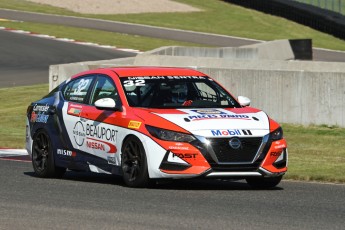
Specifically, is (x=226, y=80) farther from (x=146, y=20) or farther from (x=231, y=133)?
(x=146, y=20)

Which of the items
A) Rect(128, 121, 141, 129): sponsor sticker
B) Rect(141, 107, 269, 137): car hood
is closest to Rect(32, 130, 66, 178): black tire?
Rect(128, 121, 141, 129): sponsor sticker

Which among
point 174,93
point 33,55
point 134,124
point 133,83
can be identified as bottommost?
point 33,55

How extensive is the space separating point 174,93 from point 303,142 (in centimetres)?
683

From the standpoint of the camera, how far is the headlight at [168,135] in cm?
1234

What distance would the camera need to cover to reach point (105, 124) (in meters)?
13.3

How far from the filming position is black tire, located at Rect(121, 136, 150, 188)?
12578mm

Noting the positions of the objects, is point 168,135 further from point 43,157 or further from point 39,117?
point 39,117

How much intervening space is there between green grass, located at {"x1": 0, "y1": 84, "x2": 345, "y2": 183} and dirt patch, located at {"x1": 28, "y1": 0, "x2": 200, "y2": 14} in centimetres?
2744

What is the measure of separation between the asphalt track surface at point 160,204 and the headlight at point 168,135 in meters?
0.59

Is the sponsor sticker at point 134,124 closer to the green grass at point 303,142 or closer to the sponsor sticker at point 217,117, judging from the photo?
the sponsor sticker at point 217,117

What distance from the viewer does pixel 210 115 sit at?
12.7 m

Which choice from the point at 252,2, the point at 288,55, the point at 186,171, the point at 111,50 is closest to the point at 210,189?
the point at 186,171

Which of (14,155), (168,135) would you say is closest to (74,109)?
(168,135)

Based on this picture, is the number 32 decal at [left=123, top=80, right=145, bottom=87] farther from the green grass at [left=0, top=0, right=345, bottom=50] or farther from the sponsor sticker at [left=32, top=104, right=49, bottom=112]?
the green grass at [left=0, top=0, right=345, bottom=50]
